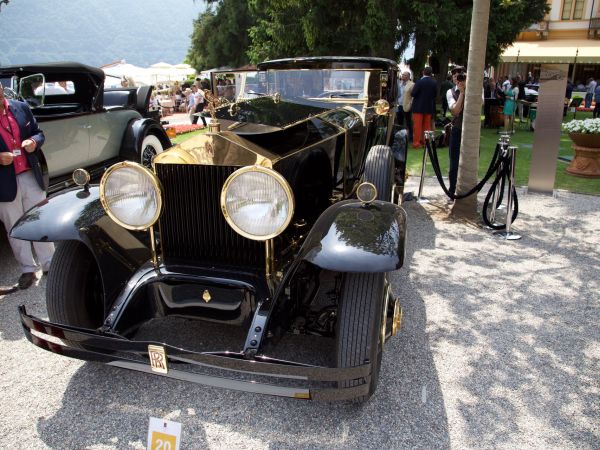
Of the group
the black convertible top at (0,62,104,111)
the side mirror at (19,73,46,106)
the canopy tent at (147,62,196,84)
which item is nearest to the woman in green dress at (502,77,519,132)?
the black convertible top at (0,62,104,111)

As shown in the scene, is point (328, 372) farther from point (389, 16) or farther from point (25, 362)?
point (389, 16)

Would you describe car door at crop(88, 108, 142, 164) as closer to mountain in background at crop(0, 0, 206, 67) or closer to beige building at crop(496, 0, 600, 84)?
beige building at crop(496, 0, 600, 84)

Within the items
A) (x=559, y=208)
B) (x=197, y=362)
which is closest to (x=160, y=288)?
(x=197, y=362)

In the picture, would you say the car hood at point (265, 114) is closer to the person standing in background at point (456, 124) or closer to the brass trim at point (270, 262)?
the brass trim at point (270, 262)

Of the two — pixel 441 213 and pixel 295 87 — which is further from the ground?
pixel 295 87

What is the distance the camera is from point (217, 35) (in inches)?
966

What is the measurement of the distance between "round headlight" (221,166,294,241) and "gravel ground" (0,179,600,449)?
927 mm

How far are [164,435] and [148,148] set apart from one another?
5.76 meters

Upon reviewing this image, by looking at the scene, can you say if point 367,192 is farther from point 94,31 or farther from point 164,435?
point 94,31

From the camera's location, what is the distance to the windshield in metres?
4.25

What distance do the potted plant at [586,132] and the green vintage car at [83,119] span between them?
6329mm

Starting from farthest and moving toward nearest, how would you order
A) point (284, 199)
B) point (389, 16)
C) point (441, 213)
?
point (389, 16), point (441, 213), point (284, 199)

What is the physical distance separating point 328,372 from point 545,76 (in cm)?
543

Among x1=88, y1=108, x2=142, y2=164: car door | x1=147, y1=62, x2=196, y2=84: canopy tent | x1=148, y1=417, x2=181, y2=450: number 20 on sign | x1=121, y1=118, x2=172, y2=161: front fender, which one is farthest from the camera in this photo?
x1=147, y1=62, x2=196, y2=84: canopy tent
